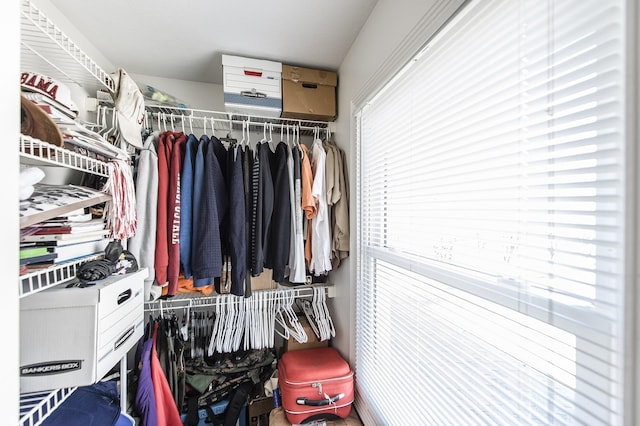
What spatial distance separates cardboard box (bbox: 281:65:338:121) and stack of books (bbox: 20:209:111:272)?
3.96ft

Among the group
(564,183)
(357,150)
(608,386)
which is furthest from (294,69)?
(608,386)

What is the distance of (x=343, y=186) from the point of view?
1585mm

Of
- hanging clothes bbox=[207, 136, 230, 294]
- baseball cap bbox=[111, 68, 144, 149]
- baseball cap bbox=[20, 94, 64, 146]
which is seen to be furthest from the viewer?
hanging clothes bbox=[207, 136, 230, 294]

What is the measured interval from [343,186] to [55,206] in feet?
4.19

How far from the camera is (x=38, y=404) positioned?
0.68 m

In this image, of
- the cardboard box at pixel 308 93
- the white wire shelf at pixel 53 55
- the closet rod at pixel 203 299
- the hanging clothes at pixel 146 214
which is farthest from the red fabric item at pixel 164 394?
the cardboard box at pixel 308 93

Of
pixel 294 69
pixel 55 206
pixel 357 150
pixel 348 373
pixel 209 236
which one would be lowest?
pixel 348 373

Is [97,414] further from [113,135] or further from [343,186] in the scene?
[343,186]

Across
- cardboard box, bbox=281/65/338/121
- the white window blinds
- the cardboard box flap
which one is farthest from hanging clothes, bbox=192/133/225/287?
the white window blinds

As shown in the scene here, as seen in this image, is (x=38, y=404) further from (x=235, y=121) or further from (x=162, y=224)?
(x=235, y=121)

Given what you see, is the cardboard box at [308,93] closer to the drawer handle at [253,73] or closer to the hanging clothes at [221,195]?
the drawer handle at [253,73]

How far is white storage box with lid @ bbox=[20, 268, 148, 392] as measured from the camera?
728 mm

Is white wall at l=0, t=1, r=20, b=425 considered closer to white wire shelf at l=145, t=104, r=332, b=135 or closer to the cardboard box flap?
white wire shelf at l=145, t=104, r=332, b=135

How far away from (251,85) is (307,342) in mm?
1740
